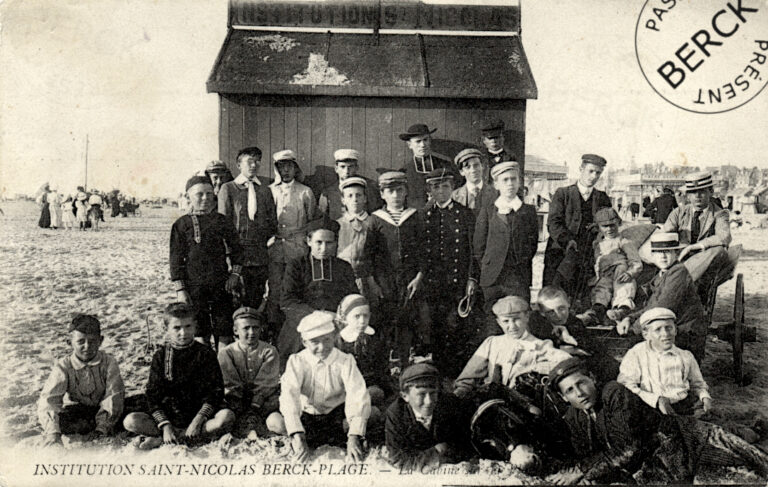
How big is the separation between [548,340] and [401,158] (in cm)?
154

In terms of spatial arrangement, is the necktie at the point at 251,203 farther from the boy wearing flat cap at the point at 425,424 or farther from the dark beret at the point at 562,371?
the dark beret at the point at 562,371

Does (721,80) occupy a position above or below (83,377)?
above

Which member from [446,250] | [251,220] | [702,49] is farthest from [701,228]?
[251,220]

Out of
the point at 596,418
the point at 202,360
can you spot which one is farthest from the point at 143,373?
the point at 596,418

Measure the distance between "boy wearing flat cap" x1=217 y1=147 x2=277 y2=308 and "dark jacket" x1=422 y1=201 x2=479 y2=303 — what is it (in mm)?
1035

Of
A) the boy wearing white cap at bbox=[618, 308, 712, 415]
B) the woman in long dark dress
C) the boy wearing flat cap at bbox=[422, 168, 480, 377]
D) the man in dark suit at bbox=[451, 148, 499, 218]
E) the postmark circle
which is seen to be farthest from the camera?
the postmark circle

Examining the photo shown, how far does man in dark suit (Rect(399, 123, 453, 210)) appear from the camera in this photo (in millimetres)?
4137

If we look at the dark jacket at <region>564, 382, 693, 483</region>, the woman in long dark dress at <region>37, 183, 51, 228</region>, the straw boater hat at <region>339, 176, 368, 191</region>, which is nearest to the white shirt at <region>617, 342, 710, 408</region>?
the dark jacket at <region>564, 382, 693, 483</region>

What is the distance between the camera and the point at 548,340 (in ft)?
12.6

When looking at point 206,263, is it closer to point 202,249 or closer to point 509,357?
point 202,249

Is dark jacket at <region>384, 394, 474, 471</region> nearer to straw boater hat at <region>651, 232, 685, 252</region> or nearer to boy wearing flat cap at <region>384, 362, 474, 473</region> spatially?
boy wearing flat cap at <region>384, 362, 474, 473</region>

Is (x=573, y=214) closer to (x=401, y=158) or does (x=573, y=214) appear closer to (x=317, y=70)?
(x=401, y=158)

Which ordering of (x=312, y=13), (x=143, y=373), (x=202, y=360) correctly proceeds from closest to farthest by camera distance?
(x=202, y=360)
(x=143, y=373)
(x=312, y=13)

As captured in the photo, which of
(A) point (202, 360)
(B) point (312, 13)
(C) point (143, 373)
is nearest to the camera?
(A) point (202, 360)
